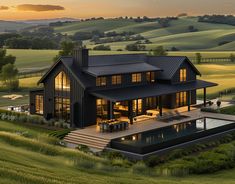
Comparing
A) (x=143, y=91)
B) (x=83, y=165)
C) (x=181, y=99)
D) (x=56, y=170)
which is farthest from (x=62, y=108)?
(x=56, y=170)

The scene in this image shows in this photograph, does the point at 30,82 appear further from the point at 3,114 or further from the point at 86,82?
the point at 86,82

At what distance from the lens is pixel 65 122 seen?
3347cm

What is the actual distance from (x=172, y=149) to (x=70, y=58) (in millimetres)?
Answer: 12434

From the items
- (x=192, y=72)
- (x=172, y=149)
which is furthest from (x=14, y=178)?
(x=192, y=72)

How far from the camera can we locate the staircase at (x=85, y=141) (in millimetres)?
27656

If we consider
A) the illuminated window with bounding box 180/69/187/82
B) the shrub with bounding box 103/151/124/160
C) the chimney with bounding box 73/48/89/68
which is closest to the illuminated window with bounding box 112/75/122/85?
the chimney with bounding box 73/48/89/68

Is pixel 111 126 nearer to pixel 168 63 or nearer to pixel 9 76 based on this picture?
pixel 168 63

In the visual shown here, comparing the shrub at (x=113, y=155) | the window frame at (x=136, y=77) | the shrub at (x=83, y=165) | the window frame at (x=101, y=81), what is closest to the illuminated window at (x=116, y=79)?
the window frame at (x=101, y=81)

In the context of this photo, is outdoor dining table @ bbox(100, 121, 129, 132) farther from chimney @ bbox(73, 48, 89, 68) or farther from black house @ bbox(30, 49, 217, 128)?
chimney @ bbox(73, 48, 89, 68)

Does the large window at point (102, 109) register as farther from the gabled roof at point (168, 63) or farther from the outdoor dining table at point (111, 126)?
the gabled roof at point (168, 63)

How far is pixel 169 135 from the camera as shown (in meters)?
29.3

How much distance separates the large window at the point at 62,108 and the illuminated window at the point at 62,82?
87 cm

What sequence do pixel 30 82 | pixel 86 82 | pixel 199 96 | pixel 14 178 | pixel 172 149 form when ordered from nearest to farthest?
1. pixel 14 178
2. pixel 172 149
3. pixel 86 82
4. pixel 199 96
5. pixel 30 82

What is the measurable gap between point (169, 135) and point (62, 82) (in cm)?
1015
